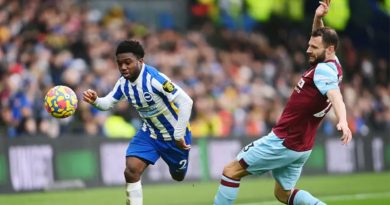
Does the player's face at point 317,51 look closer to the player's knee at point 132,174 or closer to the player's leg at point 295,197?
the player's leg at point 295,197

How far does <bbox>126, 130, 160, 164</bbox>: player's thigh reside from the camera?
38.9ft

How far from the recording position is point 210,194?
58.4 ft

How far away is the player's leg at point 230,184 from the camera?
35.0 ft

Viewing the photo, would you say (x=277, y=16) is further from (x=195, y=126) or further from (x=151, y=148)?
(x=151, y=148)

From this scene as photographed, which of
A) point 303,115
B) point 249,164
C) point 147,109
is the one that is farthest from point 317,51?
point 147,109

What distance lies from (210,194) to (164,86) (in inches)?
252

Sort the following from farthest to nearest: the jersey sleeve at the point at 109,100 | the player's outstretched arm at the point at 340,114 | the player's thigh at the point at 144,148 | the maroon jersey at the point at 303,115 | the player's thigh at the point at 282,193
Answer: the jersey sleeve at the point at 109,100 < the player's thigh at the point at 144,148 < the player's thigh at the point at 282,193 < the maroon jersey at the point at 303,115 < the player's outstretched arm at the point at 340,114

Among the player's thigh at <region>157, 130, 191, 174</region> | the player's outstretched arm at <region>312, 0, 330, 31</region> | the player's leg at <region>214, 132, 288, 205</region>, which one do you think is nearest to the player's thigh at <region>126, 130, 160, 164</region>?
the player's thigh at <region>157, 130, 191, 174</region>

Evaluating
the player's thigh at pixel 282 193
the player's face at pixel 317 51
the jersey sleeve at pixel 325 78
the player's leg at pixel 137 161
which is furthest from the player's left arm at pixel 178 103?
the jersey sleeve at pixel 325 78

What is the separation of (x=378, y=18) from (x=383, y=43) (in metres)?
1.04

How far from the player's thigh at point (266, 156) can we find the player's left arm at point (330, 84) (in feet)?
2.76

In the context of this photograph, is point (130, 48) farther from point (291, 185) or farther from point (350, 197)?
point (350, 197)

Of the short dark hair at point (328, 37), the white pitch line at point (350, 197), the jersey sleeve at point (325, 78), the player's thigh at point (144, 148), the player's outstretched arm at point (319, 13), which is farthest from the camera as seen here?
the white pitch line at point (350, 197)

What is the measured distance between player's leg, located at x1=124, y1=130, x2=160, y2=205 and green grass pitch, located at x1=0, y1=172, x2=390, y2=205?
3636 mm
